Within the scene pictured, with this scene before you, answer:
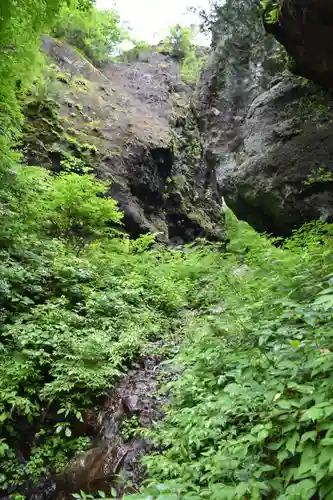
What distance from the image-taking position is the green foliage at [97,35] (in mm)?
17334

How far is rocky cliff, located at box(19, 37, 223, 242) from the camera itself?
1207 centimetres

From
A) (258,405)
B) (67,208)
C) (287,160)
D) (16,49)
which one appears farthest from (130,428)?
(287,160)

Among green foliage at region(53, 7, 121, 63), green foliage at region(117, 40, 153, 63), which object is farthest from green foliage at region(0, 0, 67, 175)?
green foliage at region(117, 40, 153, 63)

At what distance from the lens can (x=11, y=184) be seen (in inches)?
238

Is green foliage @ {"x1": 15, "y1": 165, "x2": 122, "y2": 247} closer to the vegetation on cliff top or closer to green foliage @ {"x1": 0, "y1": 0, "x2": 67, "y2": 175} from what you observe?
the vegetation on cliff top

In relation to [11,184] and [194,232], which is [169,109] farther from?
[11,184]

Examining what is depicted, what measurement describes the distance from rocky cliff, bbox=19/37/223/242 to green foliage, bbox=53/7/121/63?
32.5 inches

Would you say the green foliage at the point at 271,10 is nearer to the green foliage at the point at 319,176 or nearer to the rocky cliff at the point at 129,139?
the green foliage at the point at 319,176

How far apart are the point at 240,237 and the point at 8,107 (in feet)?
15.7

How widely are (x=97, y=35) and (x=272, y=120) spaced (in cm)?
1398

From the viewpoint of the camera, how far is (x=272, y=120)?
8867mm

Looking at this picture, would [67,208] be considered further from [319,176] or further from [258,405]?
[258,405]

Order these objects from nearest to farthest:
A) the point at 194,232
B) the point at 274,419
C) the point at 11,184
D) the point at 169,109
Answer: the point at 274,419, the point at 11,184, the point at 194,232, the point at 169,109

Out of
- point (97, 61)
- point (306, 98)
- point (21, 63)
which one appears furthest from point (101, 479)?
point (97, 61)
